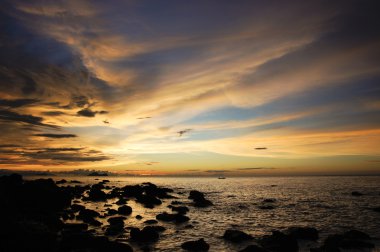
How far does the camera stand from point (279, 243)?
21953 millimetres

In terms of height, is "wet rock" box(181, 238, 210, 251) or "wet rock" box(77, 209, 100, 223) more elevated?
"wet rock" box(77, 209, 100, 223)

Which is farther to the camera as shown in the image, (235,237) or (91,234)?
(235,237)

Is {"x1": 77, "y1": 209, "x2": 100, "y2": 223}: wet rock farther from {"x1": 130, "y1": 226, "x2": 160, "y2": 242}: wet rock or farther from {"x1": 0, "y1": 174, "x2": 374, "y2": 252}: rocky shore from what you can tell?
{"x1": 130, "y1": 226, "x2": 160, "y2": 242}: wet rock

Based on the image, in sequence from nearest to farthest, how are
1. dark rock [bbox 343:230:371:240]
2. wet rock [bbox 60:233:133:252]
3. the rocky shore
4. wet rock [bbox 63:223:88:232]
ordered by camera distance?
the rocky shore → wet rock [bbox 60:233:133:252] → dark rock [bbox 343:230:371:240] → wet rock [bbox 63:223:88:232]

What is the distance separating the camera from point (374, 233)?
88.5 ft

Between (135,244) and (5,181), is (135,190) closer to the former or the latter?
(5,181)

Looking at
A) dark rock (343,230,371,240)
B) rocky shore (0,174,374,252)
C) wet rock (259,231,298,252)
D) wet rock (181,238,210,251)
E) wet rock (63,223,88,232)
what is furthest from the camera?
wet rock (63,223,88,232)

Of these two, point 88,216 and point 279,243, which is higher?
point 88,216

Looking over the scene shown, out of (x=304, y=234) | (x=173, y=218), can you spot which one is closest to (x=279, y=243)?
(x=304, y=234)

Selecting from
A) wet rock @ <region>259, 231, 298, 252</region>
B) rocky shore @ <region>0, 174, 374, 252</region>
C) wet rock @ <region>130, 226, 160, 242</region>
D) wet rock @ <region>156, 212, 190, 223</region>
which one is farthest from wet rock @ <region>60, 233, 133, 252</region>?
wet rock @ <region>156, 212, 190, 223</region>

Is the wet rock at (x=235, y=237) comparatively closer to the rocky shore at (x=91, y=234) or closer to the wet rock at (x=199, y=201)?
the rocky shore at (x=91, y=234)

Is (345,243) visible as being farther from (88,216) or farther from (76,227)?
(88,216)

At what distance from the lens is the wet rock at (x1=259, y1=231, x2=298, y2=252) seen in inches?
836

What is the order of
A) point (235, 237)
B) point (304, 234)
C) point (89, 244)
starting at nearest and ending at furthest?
point (89, 244) < point (235, 237) < point (304, 234)
